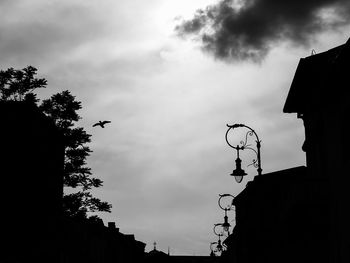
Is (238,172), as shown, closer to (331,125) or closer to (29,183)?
(331,125)

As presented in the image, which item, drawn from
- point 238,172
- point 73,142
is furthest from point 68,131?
point 238,172

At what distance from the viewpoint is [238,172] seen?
2295 centimetres

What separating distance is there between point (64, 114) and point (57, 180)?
19.3 ft

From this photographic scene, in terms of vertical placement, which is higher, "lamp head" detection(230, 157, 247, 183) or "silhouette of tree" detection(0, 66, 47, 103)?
"silhouette of tree" detection(0, 66, 47, 103)

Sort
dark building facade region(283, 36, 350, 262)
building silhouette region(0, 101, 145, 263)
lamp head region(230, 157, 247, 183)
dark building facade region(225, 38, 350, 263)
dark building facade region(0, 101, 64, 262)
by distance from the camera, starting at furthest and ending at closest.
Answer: building silhouette region(0, 101, 145, 263), dark building facade region(0, 101, 64, 262), lamp head region(230, 157, 247, 183), dark building facade region(225, 38, 350, 263), dark building facade region(283, 36, 350, 262)

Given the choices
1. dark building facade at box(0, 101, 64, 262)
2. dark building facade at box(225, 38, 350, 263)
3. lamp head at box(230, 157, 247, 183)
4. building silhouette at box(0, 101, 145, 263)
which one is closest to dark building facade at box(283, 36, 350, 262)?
dark building facade at box(225, 38, 350, 263)

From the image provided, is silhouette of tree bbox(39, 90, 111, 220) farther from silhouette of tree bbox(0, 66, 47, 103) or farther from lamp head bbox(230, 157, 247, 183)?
lamp head bbox(230, 157, 247, 183)

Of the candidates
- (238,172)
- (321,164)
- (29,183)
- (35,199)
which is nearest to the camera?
(321,164)

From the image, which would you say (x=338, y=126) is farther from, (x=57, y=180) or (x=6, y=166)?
(x=57, y=180)

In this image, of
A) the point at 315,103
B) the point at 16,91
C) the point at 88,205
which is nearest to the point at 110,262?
the point at 88,205

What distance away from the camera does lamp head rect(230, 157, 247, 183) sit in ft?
75.3

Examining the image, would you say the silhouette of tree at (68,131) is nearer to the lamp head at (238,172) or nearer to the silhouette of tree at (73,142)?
the silhouette of tree at (73,142)

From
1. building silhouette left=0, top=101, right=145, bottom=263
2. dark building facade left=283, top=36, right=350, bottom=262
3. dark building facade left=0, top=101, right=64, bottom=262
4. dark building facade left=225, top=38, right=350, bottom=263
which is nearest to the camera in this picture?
dark building facade left=283, top=36, right=350, bottom=262

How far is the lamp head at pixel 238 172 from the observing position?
2295cm
